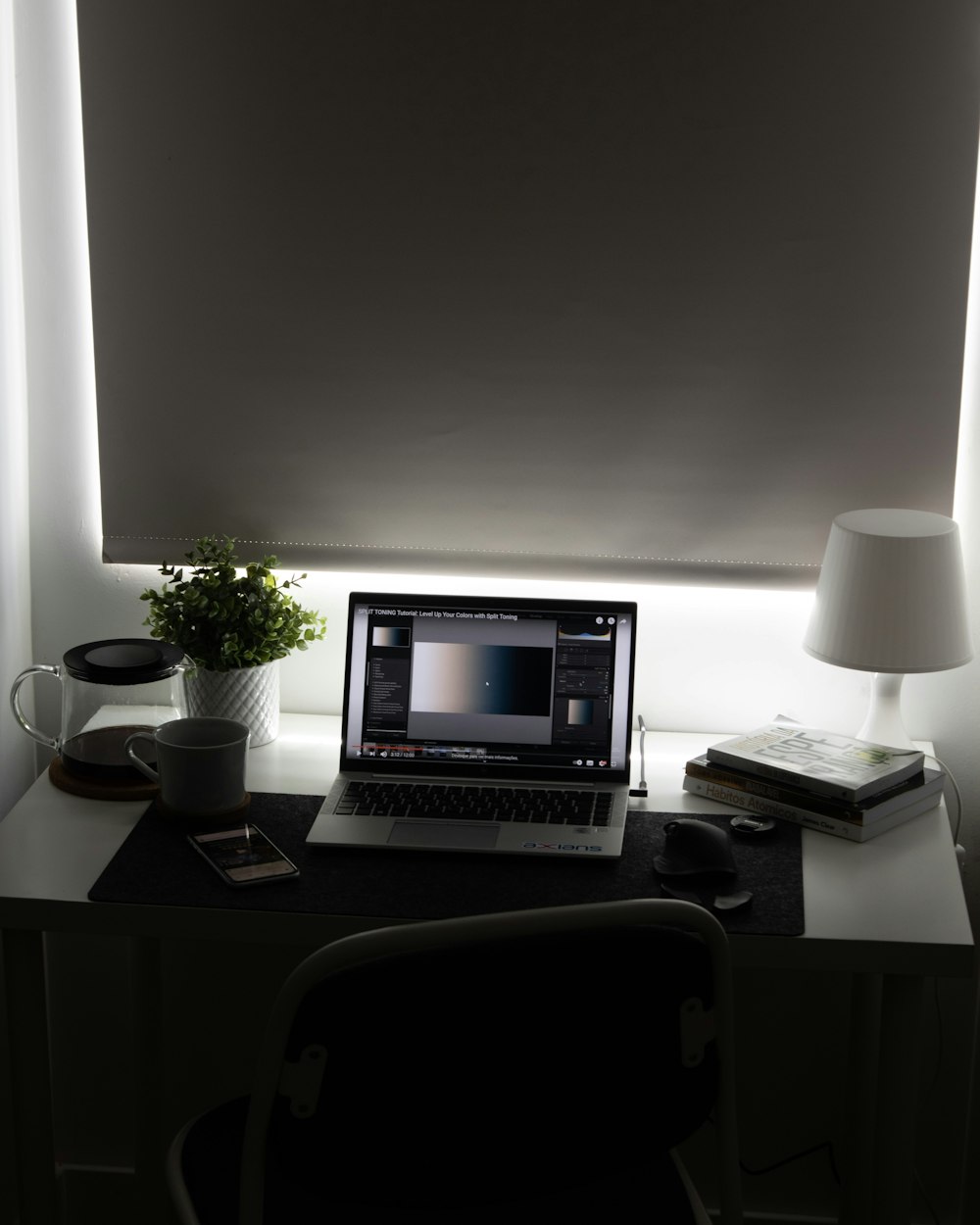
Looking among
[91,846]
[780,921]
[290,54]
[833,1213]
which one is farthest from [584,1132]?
[290,54]

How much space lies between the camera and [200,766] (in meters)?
1.61

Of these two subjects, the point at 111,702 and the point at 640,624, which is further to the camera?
the point at 640,624

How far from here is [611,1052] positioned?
45.1 inches

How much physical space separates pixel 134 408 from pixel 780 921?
1.19 m

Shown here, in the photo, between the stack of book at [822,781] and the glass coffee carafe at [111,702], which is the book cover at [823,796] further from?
the glass coffee carafe at [111,702]

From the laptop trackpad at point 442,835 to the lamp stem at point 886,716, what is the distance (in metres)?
0.58

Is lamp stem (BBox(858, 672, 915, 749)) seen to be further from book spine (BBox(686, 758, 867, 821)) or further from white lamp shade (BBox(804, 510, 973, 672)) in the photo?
book spine (BBox(686, 758, 867, 821))

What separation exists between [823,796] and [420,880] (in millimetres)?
526

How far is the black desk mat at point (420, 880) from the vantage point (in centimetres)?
143

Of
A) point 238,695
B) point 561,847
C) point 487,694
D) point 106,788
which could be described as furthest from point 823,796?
point 106,788

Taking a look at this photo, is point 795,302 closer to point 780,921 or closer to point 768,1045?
point 780,921

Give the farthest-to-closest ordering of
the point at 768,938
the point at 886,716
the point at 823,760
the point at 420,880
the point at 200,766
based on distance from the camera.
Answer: the point at 886,716
the point at 823,760
the point at 200,766
the point at 420,880
the point at 768,938

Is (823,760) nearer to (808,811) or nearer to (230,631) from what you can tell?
(808,811)

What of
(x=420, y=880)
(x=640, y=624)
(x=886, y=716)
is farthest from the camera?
(x=640, y=624)
